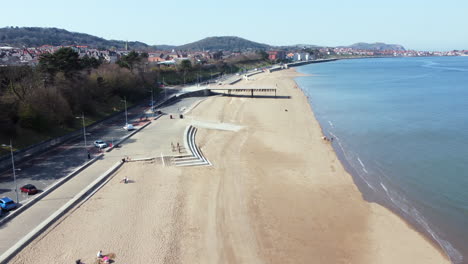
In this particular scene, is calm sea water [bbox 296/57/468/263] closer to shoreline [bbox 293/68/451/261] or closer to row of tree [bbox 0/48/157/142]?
shoreline [bbox 293/68/451/261]

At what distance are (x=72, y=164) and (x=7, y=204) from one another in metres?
6.48

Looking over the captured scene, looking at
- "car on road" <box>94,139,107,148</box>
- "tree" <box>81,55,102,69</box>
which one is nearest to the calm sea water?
"car on road" <box>94,139,107,148</box>

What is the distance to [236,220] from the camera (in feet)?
52.6

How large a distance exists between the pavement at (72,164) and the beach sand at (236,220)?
113 cm

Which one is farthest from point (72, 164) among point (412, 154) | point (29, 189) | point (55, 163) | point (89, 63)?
point (89, 63)

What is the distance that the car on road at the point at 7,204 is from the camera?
15.6m

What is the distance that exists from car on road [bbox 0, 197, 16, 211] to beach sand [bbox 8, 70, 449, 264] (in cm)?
266

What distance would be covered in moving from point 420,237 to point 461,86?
228 ft

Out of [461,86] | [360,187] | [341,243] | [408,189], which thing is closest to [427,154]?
[408,189]

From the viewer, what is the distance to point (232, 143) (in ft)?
95.5

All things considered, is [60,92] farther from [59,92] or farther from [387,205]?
[387,205]

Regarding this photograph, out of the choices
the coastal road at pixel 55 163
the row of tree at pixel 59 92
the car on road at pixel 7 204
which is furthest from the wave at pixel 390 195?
the row of tree at pixel 59 92

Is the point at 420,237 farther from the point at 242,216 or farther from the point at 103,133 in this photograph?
the point at 103,133

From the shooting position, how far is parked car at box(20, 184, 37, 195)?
1742 centimetres
